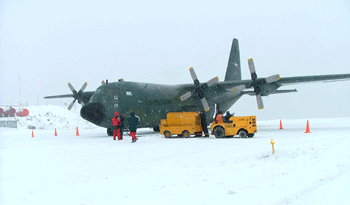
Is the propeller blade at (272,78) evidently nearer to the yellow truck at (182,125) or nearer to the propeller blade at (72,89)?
the yellow truck at (182,125)

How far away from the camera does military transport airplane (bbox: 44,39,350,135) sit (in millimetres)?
18422

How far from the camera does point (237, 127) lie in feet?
49.6

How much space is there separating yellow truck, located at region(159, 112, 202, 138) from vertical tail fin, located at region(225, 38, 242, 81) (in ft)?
40.7

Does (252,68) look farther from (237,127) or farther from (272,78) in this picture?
(237,127)

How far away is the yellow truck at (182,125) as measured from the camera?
16750mm

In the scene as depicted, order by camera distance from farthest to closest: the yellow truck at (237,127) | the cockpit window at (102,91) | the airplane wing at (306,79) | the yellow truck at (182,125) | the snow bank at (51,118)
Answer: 1. the snow bank at (51,118)
2. the airplane wing at (306,79)
3. the cockpit window at (102,91)
4. the yellow truck at (182,125)
5. the yellow truck at (237,127)

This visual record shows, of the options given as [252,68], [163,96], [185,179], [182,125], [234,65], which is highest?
[234,65]

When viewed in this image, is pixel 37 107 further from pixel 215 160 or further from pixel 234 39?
pixel 215 160

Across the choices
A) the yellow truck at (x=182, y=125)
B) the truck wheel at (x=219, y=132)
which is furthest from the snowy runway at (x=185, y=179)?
the yellow truck at (x=182, y=125)

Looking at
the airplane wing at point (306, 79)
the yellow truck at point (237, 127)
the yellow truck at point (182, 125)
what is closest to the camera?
the yellow truck at point (237, 127)

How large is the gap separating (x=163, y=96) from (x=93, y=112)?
19.1 ft

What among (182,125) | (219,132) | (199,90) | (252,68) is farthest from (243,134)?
(252,68)

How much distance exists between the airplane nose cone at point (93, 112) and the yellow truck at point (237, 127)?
22.3ft

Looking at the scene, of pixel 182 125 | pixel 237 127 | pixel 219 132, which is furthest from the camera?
pixel 182 125
